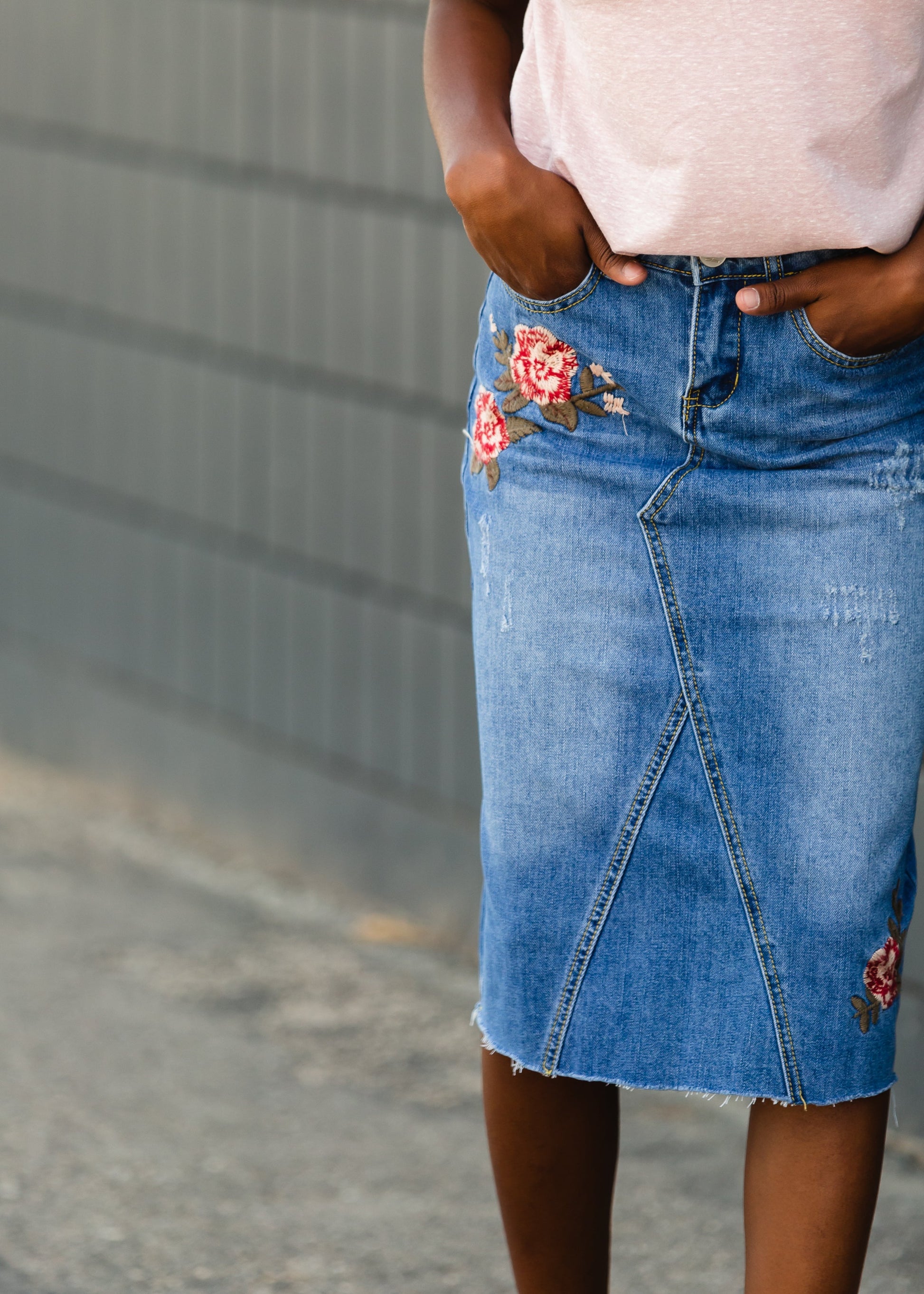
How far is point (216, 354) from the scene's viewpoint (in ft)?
Result: 12.1

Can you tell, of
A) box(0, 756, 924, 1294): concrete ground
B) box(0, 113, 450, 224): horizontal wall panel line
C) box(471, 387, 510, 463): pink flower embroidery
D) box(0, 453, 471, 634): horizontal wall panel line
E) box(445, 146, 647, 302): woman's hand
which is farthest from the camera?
box(0, 453, 471, 634): horizontal wall panel line

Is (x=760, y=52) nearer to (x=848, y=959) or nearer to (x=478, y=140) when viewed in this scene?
(x=478, y=140)

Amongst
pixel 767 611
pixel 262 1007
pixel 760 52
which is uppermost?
pixel 760 52

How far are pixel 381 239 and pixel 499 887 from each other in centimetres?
187

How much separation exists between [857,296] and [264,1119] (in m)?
1.69

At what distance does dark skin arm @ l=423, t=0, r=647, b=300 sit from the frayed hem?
66 centimetres

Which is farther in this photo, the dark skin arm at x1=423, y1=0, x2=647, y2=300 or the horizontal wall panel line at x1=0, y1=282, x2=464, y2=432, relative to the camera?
the horizontal wall panel line at x1=0, y1=282, x2=464, y2=432

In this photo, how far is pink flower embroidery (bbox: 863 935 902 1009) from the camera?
161 centimetres

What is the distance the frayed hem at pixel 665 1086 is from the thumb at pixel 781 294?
65cm

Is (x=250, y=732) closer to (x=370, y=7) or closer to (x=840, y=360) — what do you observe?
(x=370, y=7)

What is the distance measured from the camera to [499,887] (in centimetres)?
170

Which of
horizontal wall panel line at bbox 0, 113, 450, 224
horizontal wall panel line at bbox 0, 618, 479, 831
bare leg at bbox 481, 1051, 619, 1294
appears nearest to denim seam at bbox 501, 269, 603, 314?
bare leg at bbox 481, 1051, 619, 1294

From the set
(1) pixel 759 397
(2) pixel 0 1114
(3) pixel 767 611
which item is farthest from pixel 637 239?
Answer: (2) pixel 0 1114

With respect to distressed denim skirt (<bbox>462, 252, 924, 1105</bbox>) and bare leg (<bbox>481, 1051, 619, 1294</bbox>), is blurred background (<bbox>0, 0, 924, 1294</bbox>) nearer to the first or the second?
bare leg (<bbox>481, 1051, 619, 1294</bbox>)
